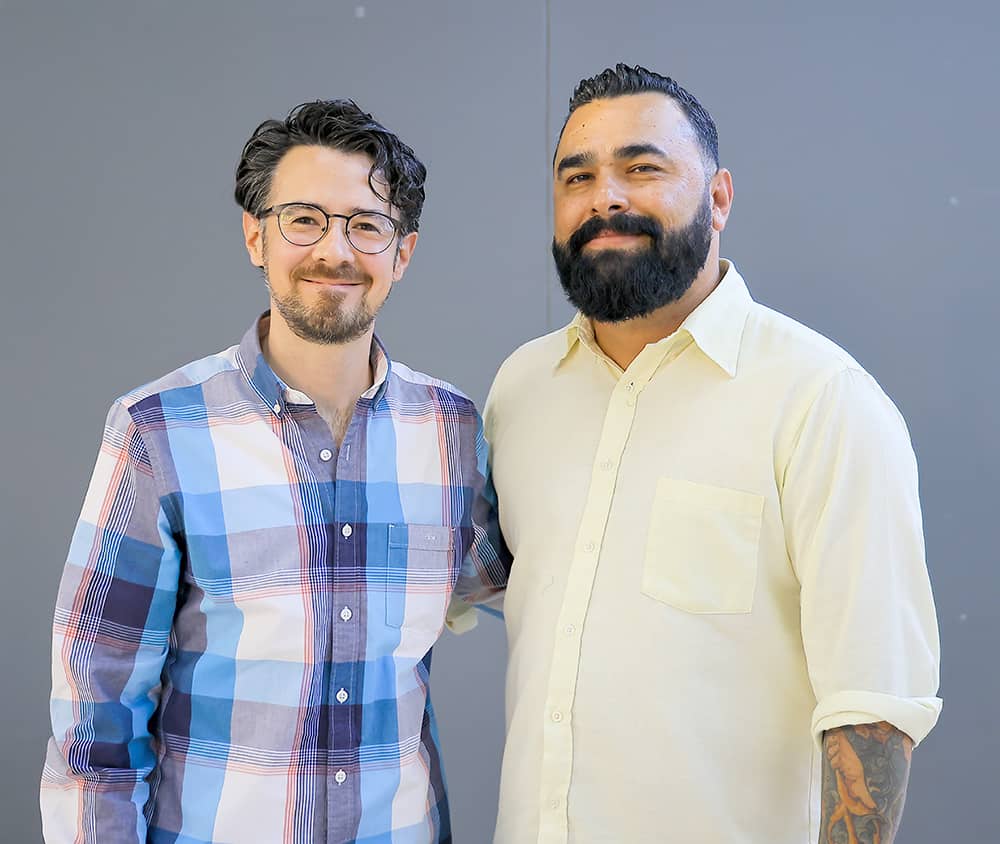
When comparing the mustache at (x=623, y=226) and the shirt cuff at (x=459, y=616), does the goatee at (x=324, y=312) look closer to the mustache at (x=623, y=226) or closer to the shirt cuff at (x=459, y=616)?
the mustache at (x=623, y=226)

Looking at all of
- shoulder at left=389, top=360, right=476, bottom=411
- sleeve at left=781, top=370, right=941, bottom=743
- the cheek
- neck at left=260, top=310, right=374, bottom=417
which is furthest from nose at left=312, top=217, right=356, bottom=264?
sleeve at left=781, top=370, right=941, bottom=743

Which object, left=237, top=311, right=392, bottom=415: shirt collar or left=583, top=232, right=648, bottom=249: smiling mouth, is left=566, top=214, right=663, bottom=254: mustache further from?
left=237, top=311, right=392, bottom=415: shirt collar

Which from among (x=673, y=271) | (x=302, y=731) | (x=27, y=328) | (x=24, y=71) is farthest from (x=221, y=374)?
(x=24, y=71)

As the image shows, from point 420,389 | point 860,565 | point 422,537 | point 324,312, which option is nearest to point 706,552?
point 860,565

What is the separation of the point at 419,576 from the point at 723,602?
47 cm

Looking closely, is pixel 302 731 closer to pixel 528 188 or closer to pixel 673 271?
pixel 673 271

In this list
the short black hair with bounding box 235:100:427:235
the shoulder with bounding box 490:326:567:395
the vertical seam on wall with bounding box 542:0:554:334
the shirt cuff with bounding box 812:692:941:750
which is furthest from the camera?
the vertical seam on wall with bounding box 542:0:554:334

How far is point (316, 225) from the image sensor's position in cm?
170

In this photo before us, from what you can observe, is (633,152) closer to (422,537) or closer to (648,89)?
(648,89)

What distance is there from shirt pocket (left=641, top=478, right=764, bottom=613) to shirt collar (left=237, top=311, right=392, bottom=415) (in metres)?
0.50

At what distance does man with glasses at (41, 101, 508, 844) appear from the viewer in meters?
1.57

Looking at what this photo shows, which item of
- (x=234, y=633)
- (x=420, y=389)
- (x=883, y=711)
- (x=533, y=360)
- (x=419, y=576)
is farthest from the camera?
(x=533, y=360)

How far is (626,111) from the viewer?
1776 millimetres

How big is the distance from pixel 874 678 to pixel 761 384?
17.8 inches
